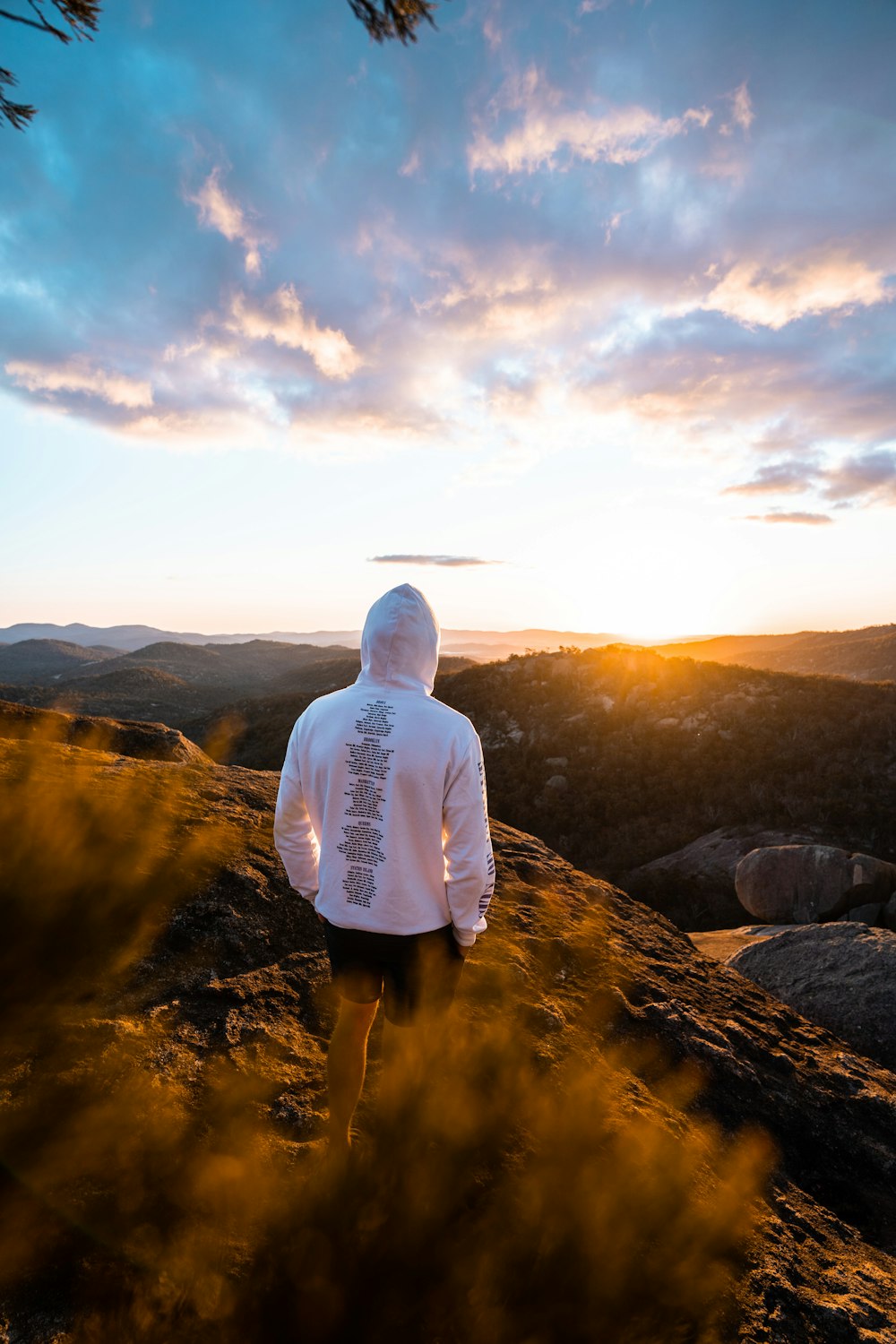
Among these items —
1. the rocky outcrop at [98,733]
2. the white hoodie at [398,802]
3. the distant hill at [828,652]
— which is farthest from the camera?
the distant hill at [828,652]

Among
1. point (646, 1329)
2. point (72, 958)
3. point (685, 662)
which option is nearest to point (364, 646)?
point (72, 958)

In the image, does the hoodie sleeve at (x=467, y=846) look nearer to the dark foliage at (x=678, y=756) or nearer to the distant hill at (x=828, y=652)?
the dark foliage at (x=678, y=756)

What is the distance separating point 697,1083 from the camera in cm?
419

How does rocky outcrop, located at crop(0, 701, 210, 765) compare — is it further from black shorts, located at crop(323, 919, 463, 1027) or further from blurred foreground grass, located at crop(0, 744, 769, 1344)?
black shorts, located at crop(323, 919, 463, 1027)

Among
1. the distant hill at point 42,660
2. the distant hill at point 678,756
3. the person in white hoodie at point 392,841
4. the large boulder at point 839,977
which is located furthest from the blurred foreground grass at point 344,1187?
the distant hill at point 42,660

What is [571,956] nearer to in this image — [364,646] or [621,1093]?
[621,1093]

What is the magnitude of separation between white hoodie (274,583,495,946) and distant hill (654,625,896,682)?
38.0 meters

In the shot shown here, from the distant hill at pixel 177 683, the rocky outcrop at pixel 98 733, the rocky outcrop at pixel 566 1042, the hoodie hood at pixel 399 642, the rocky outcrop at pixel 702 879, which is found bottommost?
the rocky outcrop at pixel 702 879

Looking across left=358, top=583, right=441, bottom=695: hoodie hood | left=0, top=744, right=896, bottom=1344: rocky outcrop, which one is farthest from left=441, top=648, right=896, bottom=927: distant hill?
left=358, top=583, right=441, bottom=695: hoodie hood

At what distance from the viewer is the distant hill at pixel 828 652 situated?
165 feet

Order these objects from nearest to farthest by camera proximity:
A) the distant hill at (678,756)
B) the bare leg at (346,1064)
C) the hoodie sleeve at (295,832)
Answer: the bare leg at (346,1064) → the hoodie sleeve at (295,832) → the distant hill at (678,756)

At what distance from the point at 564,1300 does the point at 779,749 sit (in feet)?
61.6

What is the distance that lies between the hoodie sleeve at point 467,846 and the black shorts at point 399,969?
0.59ft

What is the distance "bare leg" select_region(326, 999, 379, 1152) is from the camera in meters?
2.81
